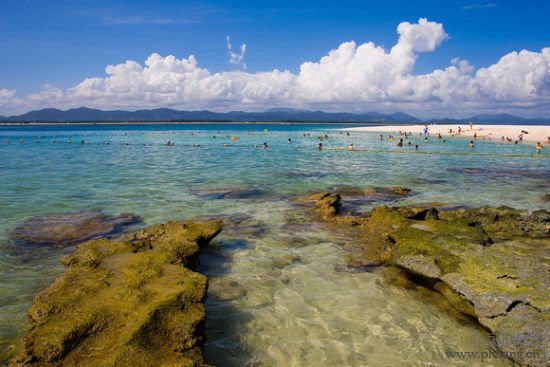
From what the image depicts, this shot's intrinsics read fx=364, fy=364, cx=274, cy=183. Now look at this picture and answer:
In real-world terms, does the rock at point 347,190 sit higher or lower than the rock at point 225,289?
higher

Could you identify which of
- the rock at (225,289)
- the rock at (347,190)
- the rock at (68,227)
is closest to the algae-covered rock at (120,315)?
the rock at (225,289)

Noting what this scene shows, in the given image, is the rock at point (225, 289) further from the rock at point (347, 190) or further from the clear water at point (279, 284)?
the rock at point (347, 190)

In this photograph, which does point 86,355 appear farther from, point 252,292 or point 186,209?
point 186,209

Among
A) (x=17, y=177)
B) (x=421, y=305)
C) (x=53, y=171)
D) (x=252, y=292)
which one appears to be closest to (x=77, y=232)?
(x=252, y=292)

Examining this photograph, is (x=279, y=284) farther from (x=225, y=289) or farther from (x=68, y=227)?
(x=68, y=227)

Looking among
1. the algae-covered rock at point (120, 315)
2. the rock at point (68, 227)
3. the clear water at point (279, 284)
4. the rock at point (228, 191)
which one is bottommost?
the clear water at point (279, 284)

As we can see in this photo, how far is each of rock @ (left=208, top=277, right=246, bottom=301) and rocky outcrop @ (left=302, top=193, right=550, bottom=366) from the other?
410cm

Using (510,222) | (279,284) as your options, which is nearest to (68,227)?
(279,284)

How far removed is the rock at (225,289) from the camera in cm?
990

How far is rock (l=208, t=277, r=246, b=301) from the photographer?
32.5ft

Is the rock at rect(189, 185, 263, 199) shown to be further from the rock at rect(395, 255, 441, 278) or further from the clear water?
the rock at rect(395, 255, 441, 278)

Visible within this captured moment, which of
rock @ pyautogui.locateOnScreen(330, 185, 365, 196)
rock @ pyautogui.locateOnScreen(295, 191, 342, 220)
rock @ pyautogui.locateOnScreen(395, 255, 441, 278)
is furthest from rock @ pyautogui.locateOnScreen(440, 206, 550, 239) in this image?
rock @ pyautogui.locateOnScreen(330, 185, 365, 196)

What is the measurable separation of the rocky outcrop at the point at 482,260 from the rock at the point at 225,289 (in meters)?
4.10

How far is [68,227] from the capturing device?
51.9 feet
